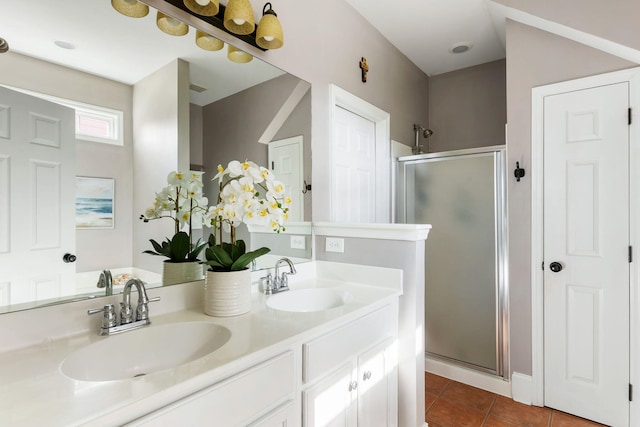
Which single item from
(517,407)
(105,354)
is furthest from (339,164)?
(517,407)

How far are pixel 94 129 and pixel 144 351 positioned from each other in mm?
786

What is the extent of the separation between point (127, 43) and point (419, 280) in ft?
5.48

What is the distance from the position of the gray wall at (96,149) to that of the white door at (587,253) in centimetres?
240

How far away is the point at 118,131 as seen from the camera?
1.22 m

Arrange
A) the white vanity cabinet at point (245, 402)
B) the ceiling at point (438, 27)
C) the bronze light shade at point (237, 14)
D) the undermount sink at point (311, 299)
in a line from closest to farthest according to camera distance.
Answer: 1. the white vanity cabinet at point (245, 402)
2. the bronze light shade at point (237, 14)
3. the undermount sink at point (311, 299)
4. the ceiling at point (438, 27)

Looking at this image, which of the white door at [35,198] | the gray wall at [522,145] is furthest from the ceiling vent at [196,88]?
the gray wall at [522,145]

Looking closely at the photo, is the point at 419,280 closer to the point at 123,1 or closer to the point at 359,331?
the point at 359,331

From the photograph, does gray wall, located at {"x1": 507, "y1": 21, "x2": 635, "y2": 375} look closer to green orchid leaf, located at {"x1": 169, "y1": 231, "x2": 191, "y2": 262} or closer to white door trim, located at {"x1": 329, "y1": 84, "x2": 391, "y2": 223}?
white door trim, located at {"x1": 329, "y1": 84, "x2": 391, "y2": 223}

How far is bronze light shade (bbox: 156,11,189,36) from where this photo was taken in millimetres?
1303

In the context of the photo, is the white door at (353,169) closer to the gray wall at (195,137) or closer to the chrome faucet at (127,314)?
the gray wall at (195,137)

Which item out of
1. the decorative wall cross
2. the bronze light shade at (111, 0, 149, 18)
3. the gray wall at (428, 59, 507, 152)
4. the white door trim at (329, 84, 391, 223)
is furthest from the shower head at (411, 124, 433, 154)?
the bronze light shade at (111, 0, 149, 18)

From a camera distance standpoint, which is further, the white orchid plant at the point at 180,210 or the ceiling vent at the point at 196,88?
the ceiling vent at the point at 196,88

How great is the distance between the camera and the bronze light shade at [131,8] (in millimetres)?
1191

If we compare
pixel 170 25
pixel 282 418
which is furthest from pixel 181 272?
pixel 170 25
